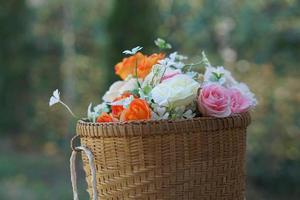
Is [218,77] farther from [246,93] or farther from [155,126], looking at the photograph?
[155,126]

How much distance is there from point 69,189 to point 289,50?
2014mm

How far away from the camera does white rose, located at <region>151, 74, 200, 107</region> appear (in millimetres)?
1214

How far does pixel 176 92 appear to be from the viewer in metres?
1.21

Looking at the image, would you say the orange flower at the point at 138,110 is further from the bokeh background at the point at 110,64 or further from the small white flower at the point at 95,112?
the bokeh background at the point at 110,64

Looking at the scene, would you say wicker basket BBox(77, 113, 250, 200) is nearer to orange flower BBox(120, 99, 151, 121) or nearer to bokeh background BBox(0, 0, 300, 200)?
orange flower BBox(120, 99, 151, 121)

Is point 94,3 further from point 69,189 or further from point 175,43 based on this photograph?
point 69,189

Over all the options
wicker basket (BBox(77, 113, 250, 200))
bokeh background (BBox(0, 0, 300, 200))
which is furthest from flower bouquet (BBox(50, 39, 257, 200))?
bokeh background (BBox(0, 0, 300, 200))

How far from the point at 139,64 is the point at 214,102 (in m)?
0.23

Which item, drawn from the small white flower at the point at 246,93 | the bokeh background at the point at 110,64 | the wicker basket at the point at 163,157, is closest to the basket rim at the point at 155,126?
the wicker basket at the point at 163,157

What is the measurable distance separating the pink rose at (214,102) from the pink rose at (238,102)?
1.2 inches

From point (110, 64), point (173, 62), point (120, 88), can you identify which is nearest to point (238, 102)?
point (173, 62)

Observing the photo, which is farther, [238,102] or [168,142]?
[238,102]

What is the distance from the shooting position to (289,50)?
15.2ft

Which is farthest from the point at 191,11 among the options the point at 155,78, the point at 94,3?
the point at 155,78
